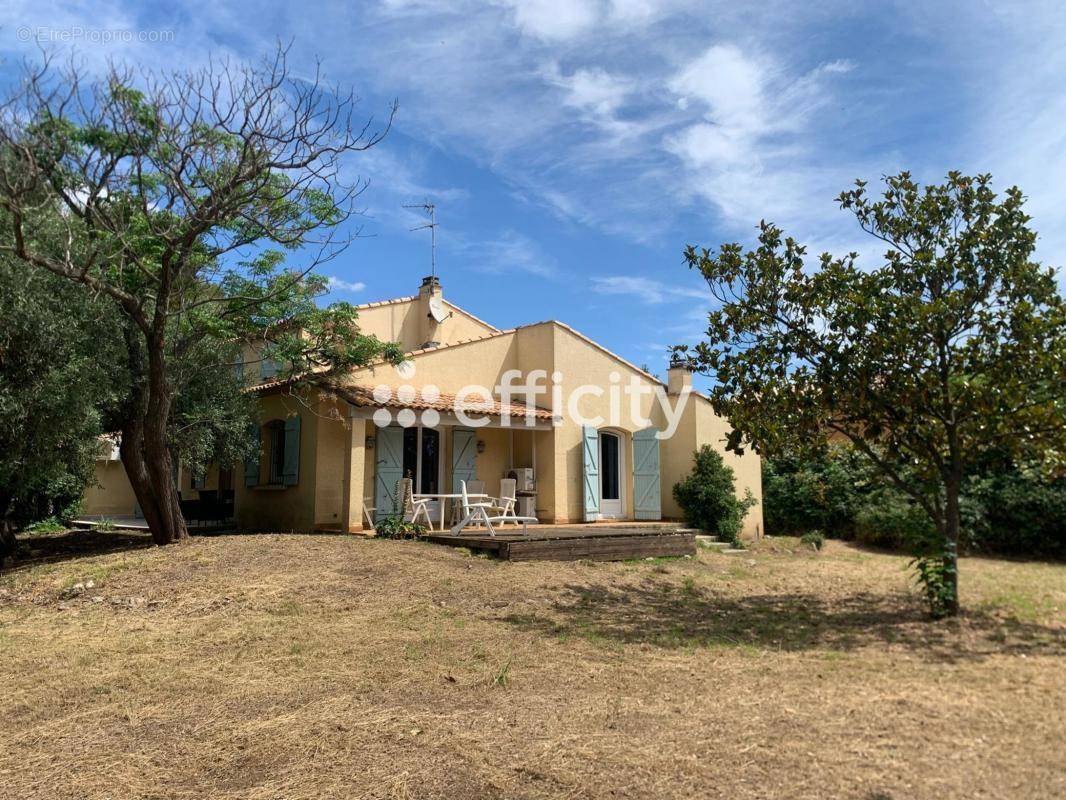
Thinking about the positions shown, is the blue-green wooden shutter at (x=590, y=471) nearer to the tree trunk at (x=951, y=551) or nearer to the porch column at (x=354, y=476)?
the porch column at (x=354, y=476)

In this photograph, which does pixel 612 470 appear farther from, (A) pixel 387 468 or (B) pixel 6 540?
(B) pixel 6 540

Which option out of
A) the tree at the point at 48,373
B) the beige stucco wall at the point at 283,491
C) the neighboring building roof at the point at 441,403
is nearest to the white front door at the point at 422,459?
the neighboring building roof at the point at 441,403

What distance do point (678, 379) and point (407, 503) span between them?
25.3ft

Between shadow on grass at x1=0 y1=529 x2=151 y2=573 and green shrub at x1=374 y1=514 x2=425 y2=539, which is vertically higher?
green shrub at x1=374 y1=514 x2=425 y2=539

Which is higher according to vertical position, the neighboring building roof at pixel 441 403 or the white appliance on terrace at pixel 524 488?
the neighboring building roof at pixel 441 403

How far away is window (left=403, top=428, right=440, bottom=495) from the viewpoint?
14.5 metres

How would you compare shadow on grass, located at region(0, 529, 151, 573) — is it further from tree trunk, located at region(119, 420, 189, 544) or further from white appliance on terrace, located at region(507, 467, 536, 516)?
white appliance on terrace, located at region(507, 467, 536, 516)

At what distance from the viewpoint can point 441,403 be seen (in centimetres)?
1401

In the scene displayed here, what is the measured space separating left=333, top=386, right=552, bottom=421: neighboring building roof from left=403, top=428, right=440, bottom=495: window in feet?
2.59

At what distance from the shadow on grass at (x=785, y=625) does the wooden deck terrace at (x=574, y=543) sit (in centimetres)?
176

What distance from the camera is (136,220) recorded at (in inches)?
404

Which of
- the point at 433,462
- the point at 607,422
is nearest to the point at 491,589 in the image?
the point at 433,462

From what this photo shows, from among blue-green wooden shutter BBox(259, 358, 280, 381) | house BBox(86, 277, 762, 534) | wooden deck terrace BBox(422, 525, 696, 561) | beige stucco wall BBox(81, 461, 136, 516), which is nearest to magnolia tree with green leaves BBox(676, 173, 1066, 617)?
wooden deck terrace BBox(422, 525, 696, 561)

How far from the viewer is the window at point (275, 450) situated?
47.6ft
